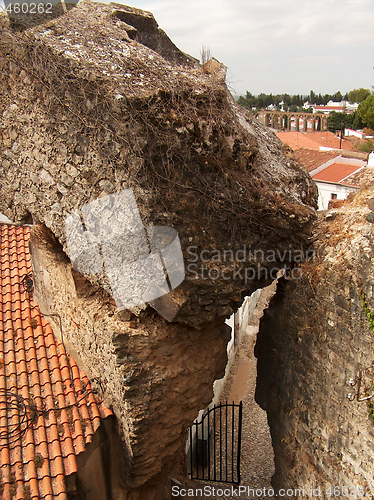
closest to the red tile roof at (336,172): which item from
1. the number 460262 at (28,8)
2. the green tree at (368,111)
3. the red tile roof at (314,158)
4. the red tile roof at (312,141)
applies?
the red tile roof at (314,158)

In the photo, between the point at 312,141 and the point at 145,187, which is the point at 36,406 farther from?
the point at 312,141

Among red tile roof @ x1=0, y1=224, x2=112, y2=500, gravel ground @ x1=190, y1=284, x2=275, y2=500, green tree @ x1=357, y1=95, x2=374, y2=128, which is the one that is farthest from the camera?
green tree @ x1=357, y1=95, x2=374, y2=128

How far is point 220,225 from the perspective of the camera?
168 inches

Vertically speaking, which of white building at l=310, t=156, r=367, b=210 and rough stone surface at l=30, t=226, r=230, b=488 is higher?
white building at l=310, t=156, r=367, b=210

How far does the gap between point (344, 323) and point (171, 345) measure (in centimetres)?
204

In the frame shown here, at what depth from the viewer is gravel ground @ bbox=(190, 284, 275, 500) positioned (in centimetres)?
788

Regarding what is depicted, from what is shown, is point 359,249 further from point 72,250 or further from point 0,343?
point 0,343

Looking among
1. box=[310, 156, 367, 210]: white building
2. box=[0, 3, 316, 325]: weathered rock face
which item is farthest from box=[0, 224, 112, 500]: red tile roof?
box=[310, 156, 367, 210]: white building

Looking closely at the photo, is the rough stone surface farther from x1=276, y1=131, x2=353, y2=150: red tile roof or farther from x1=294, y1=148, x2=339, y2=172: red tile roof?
x1=276, y1=131, x2=353, y2=150: red tile roof

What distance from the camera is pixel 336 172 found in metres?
15.7

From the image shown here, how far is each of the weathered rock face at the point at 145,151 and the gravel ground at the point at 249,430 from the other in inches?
206

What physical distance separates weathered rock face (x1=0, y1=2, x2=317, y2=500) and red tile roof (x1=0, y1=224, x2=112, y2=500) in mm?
295

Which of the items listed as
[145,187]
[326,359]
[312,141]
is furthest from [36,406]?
[312,141]

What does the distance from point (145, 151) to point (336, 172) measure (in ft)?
45.6
